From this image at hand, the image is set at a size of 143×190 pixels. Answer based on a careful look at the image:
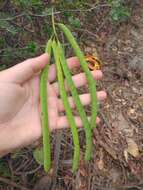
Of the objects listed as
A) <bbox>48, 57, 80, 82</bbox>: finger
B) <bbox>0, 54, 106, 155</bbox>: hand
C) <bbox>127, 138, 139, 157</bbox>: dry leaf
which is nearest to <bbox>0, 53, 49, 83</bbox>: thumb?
<bbox>0, 54, 106, 155</bbox>: hand

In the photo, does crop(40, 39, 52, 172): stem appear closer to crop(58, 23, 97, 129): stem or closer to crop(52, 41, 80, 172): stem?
crop(52, 41, 80, 172): stem

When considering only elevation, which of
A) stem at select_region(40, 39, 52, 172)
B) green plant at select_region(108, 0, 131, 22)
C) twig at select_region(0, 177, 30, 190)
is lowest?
twig at select_region(0, 177, 30, 190)

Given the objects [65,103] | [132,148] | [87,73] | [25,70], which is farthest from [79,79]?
[132,148]

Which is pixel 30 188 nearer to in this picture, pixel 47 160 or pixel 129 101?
pixel 47 160

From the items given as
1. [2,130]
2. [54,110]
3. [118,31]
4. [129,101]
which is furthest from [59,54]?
[118,31]

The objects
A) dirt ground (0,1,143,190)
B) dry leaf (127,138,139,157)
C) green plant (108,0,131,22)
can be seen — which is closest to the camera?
dirt ground (0,1,143,190)

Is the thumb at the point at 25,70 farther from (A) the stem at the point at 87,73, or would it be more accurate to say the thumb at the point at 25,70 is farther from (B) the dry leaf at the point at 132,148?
(B) the dry leaf at the point at 132,148
